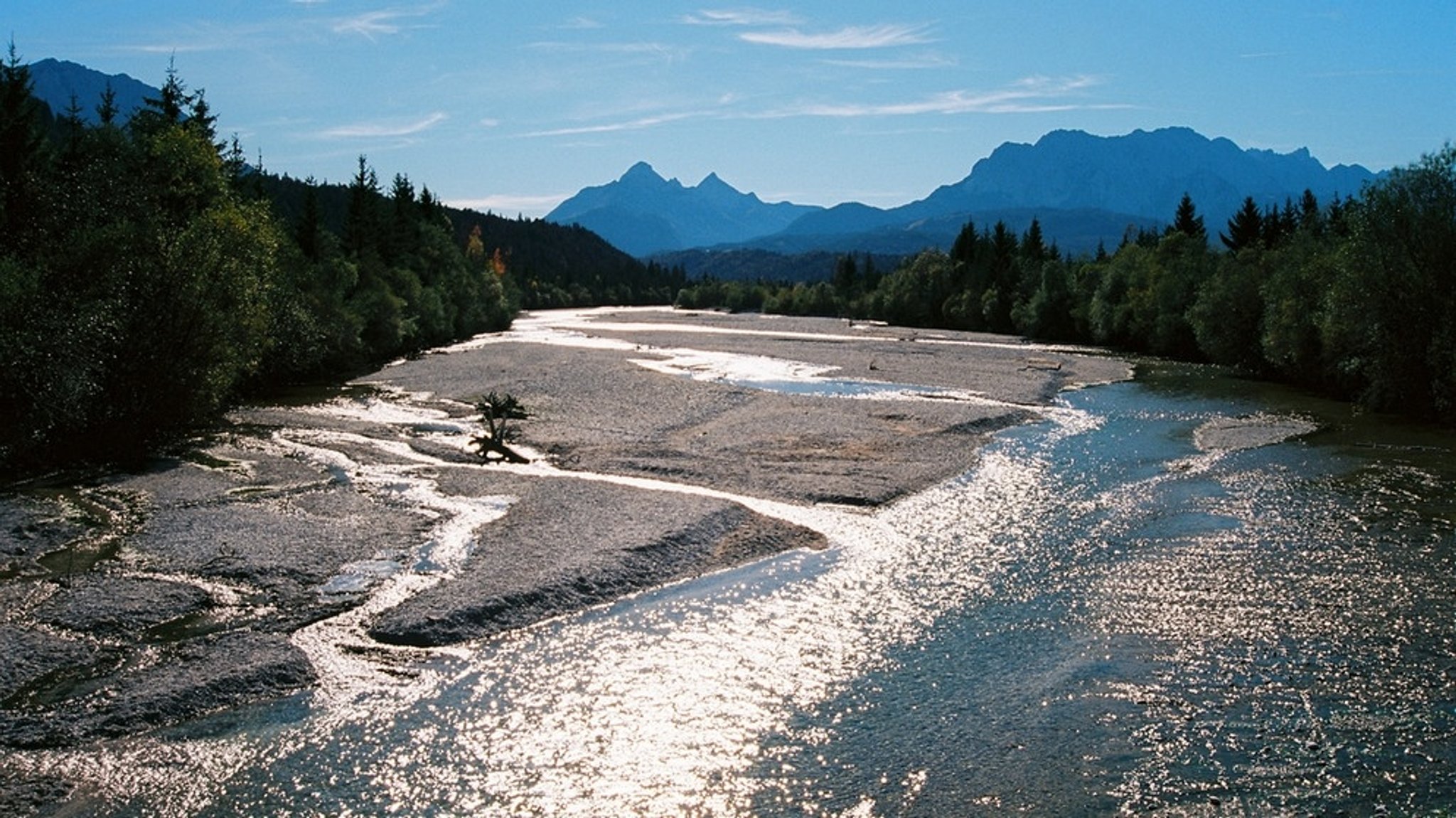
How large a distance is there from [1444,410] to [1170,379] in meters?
25.3

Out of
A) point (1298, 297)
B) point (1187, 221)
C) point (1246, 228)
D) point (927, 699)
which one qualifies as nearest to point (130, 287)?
point (927, 699)

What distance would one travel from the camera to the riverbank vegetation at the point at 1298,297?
4944 centimetres

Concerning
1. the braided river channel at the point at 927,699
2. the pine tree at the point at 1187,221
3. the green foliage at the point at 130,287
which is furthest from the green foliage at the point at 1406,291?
the pine tree at the point at 1187,221

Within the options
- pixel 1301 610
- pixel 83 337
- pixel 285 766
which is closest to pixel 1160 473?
pixel 1301 610

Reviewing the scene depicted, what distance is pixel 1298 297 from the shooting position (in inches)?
2468

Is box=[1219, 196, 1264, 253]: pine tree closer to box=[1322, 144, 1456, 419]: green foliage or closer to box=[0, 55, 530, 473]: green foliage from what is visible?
box=[1322, 144, 1456, 419]: green foliage

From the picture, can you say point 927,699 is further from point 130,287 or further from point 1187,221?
point 1187,221

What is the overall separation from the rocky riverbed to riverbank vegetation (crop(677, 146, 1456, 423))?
16928 mm

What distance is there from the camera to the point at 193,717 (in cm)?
1612

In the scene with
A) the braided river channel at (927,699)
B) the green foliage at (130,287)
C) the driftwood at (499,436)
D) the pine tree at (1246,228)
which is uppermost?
the pine tree at (1246,228)

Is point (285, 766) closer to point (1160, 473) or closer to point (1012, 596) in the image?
point (1012, 596)

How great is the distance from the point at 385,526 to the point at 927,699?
657 inches

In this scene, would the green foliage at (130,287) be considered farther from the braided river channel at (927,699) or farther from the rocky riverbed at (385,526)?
the braided river channel at (927,699)

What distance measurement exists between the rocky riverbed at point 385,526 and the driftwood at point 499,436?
3.43 feet
